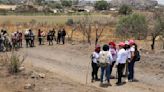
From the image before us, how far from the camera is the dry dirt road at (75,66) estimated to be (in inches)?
719

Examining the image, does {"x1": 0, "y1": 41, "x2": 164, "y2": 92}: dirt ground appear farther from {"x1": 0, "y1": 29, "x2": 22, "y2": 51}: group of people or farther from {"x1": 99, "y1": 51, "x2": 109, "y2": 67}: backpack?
{"x1": 0, "y1": 29, "x2": 22, "y2": 51}: group of people

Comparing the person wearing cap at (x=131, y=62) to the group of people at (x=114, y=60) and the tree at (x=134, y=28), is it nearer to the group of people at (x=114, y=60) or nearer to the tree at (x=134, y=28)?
the group of people at (x=114, y=60)

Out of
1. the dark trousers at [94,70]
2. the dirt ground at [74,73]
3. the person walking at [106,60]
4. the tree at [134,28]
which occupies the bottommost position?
the tree at [134,28]

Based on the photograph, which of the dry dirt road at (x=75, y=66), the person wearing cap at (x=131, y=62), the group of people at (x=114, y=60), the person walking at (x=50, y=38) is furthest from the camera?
the person walking at (x=50, y=38)

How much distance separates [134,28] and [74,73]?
27.7 meters

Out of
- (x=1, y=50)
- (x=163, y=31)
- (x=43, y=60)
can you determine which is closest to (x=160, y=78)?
(x=43, y=60)

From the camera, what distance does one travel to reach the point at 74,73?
22172 mm

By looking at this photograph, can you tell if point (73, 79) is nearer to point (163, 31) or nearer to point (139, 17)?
point (163, 31)

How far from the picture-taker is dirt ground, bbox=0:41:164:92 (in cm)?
1772

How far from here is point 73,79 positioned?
20.3 metres

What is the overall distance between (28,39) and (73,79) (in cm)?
1545

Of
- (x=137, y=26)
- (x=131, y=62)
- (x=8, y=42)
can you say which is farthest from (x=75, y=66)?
(x=137, y=26)

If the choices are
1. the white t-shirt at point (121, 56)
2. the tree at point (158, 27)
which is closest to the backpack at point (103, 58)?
the white t-shirt at point (121, 56)

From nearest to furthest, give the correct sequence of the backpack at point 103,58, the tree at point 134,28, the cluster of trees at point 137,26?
the backpack at point 103,58 < the cluster of trees at point 137,26 < the tree at point 134,28
